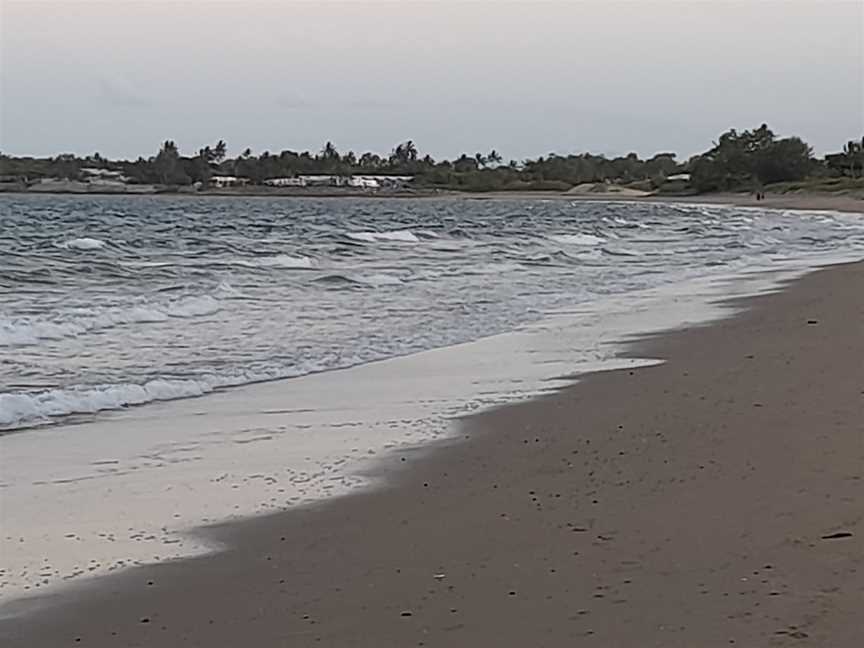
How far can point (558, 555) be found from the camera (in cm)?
471

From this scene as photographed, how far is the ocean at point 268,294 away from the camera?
34.3 ft

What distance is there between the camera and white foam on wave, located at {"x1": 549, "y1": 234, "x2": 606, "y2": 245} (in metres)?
38.2

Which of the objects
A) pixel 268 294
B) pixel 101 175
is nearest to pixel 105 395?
pixel 268 294

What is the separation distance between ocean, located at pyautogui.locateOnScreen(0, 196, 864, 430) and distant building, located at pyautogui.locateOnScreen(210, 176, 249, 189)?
10824cm

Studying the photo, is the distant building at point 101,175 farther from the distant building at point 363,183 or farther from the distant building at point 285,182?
the distant building at point 363,183

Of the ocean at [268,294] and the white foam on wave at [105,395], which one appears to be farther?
the ocean at [268,294]

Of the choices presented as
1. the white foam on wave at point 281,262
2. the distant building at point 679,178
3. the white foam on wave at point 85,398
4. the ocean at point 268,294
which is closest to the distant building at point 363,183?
the distant building at point 679,178

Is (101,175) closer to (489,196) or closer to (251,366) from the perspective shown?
(489,196)

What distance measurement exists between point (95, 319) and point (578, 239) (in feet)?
88.4

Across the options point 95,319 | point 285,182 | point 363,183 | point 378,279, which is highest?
point 95,319

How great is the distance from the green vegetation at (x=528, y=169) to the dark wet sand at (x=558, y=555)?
93.9 m

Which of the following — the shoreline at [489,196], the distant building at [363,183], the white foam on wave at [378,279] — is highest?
the white foam on wave at [378,279]

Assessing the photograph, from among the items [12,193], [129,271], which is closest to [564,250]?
[129,271]

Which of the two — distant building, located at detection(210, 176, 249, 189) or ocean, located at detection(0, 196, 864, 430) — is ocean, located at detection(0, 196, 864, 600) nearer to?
ocean, located at detection(0, 196, 864, 430)
